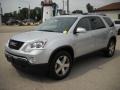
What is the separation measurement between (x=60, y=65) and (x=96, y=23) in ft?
8.68

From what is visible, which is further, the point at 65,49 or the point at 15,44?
the point at 65,49

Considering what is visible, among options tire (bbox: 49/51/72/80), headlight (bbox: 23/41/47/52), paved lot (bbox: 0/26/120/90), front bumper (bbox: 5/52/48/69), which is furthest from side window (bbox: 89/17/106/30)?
front bumper (bbox: 5/52/48/69)

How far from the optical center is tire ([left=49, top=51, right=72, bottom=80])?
212 inches

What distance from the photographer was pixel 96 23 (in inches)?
294

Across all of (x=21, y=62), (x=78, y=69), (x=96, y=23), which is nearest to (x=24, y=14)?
(x=96, y=23)

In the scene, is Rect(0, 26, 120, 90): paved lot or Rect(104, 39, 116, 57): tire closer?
Rect(0, 26, 120, 90): paved lot

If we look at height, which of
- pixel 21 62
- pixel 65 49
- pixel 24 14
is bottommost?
pixel 21 62

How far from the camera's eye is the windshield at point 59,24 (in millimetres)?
6261

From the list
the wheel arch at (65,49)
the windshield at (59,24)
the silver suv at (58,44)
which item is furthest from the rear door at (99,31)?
the wheel arch at (65,49)

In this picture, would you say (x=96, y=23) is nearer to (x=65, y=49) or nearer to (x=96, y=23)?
(x=96, y=23)

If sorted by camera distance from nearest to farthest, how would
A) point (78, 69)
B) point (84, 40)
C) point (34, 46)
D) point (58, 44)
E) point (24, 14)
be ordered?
1. point (34, 46)
2. point (58, 44)
3. point (84, 40)
4. point (78, 69)
5. point (24, 14)

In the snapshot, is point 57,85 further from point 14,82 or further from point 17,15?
point 17,15

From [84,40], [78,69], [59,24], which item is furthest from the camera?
[78,69]

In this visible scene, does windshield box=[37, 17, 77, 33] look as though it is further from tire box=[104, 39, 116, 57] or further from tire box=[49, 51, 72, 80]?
tire box=[104, 39, 116, 57]
